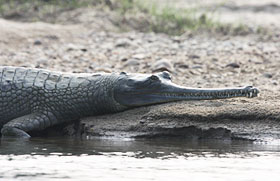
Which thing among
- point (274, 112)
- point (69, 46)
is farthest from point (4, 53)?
point (274, 112)

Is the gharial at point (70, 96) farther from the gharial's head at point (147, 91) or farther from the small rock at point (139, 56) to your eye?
the small rock at point (139, 56)

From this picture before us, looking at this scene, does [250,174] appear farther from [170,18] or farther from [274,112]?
[170,18]

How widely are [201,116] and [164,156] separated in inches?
44.4

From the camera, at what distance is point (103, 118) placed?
7715 millimetres

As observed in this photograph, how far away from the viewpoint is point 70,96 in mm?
7777

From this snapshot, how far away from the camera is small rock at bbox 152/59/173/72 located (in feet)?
32.6

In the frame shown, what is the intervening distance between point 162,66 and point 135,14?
12.9 ft

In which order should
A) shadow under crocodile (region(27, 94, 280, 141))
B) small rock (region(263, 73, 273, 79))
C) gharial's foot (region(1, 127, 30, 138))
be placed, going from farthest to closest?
small rock (region(263, 73, 273, 79)) → gharial's foot (region(1, 127, 30, 138)) → shadow under crocodile (region(27, 94, 280, 141))

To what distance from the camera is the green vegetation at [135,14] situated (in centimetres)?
1321

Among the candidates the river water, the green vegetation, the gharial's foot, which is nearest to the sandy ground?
the river water

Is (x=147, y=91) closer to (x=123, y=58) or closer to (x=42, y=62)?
(x=123, y=58)

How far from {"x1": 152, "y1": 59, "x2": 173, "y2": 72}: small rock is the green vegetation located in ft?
9.59

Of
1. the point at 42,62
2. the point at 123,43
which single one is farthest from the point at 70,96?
the point at 123,43

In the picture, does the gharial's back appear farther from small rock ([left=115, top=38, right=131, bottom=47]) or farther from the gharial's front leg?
small rock ([left=115, top=38, right=131, bottom=47])
